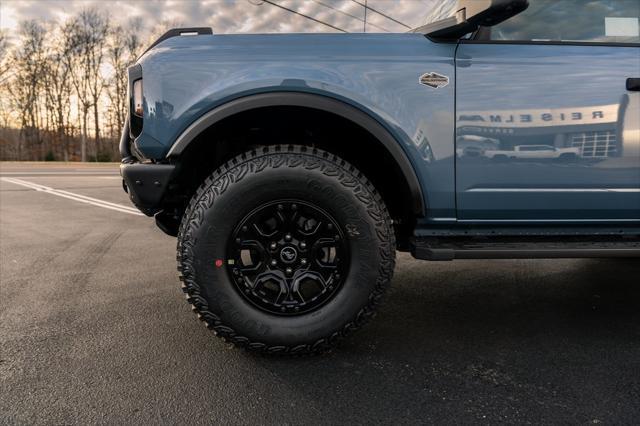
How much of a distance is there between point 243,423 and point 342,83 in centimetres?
149

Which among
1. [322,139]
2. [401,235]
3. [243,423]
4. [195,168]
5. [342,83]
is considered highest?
[342,83]

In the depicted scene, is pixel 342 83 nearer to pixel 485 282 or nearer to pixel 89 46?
pixel 485 282

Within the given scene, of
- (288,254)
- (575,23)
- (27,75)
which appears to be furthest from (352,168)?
(27,75)

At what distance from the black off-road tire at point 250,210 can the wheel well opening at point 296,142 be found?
0.25 metres

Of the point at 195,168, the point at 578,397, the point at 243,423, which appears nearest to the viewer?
the point at 243,423

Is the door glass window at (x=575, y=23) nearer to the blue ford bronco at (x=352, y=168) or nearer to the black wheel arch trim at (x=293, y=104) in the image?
the blue ford bronco at (x=352, y=168)

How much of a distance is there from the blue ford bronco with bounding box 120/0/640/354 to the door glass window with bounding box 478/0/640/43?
0.22 metres

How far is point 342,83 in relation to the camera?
80.8 inches

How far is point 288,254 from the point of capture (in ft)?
6.73

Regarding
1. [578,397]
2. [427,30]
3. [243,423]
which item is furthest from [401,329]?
[427,30]

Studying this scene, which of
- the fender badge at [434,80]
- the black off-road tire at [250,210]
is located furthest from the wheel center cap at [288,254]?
the fender badge at [434,80]

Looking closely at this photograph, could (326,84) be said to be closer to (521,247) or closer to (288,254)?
(288,254)

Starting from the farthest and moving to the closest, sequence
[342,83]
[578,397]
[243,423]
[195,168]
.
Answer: [195,168] → [342,83] → [578,397] → [243,423]

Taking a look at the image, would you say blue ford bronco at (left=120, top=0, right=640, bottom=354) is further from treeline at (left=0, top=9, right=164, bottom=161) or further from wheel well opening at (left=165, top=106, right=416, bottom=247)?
treeline at (left=0, top=9, right=164, bottom=161)
